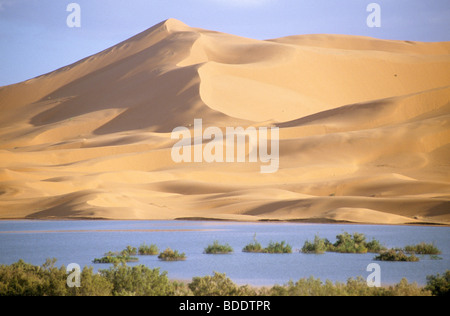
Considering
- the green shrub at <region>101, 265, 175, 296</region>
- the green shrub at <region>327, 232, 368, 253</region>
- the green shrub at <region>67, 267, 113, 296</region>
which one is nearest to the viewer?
the green shrub at <region>67, 267, 113, 296</region>

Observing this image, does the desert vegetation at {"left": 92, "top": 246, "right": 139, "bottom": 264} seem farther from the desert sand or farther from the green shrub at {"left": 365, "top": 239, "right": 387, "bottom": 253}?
the desert sand

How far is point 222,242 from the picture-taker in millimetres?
24578

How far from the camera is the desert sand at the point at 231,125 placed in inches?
1485

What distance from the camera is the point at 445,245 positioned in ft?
77.3

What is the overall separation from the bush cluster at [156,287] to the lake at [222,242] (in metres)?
2.62

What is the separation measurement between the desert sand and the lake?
2.77 m

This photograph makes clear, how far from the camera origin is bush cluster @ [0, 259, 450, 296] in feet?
41.1

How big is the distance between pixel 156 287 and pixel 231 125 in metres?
59.5

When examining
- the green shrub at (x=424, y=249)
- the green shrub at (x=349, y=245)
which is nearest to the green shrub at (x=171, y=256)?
the green shrub at (x=349, y=245)

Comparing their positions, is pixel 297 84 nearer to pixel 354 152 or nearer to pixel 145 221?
pixel 354 152

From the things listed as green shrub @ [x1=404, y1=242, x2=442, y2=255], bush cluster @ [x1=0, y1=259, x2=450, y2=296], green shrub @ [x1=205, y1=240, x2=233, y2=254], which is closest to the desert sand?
green shrub @ [x1=404, y1=242, x2=442, y2=255]

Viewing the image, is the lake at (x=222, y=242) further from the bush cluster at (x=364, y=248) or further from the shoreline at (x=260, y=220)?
the shoreline at (x=260, y=220)

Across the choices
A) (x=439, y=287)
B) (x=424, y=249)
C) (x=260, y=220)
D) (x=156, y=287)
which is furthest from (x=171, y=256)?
(x=260, y=220)
